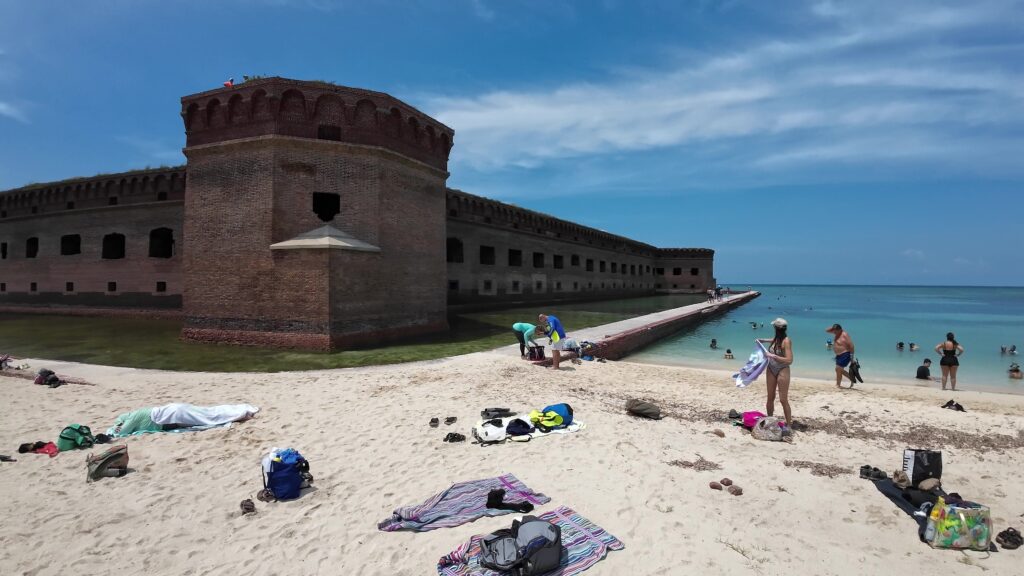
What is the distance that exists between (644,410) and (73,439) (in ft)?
25.0

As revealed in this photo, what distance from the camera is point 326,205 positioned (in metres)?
14.6

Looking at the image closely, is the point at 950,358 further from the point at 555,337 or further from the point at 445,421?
the point at 445,421

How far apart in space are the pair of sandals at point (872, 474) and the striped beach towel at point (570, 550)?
3.25 m

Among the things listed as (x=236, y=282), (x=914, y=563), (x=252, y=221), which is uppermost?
(x=252, y=221)

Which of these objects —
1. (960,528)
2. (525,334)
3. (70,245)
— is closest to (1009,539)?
(960,528)

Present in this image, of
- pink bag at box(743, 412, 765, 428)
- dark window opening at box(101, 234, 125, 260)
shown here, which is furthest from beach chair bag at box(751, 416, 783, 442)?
dark window opening at box(101, 234, 125, 260)

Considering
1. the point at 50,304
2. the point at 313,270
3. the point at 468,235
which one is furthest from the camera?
the point at 468,235

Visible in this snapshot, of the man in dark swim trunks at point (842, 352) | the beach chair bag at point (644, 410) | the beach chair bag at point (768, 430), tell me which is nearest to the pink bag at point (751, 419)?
the beach chair bag at point (768, 430)

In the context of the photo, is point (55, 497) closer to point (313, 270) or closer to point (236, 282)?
point (313, 270)

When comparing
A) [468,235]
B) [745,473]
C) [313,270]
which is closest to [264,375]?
[313,270]

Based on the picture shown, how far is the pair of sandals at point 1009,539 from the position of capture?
12.5 ft

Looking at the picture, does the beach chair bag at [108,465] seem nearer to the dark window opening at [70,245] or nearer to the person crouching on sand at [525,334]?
the person crouching on sand at [525,334]

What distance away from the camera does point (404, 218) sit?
50.8ft

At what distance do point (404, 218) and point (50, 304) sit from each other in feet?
69.4
